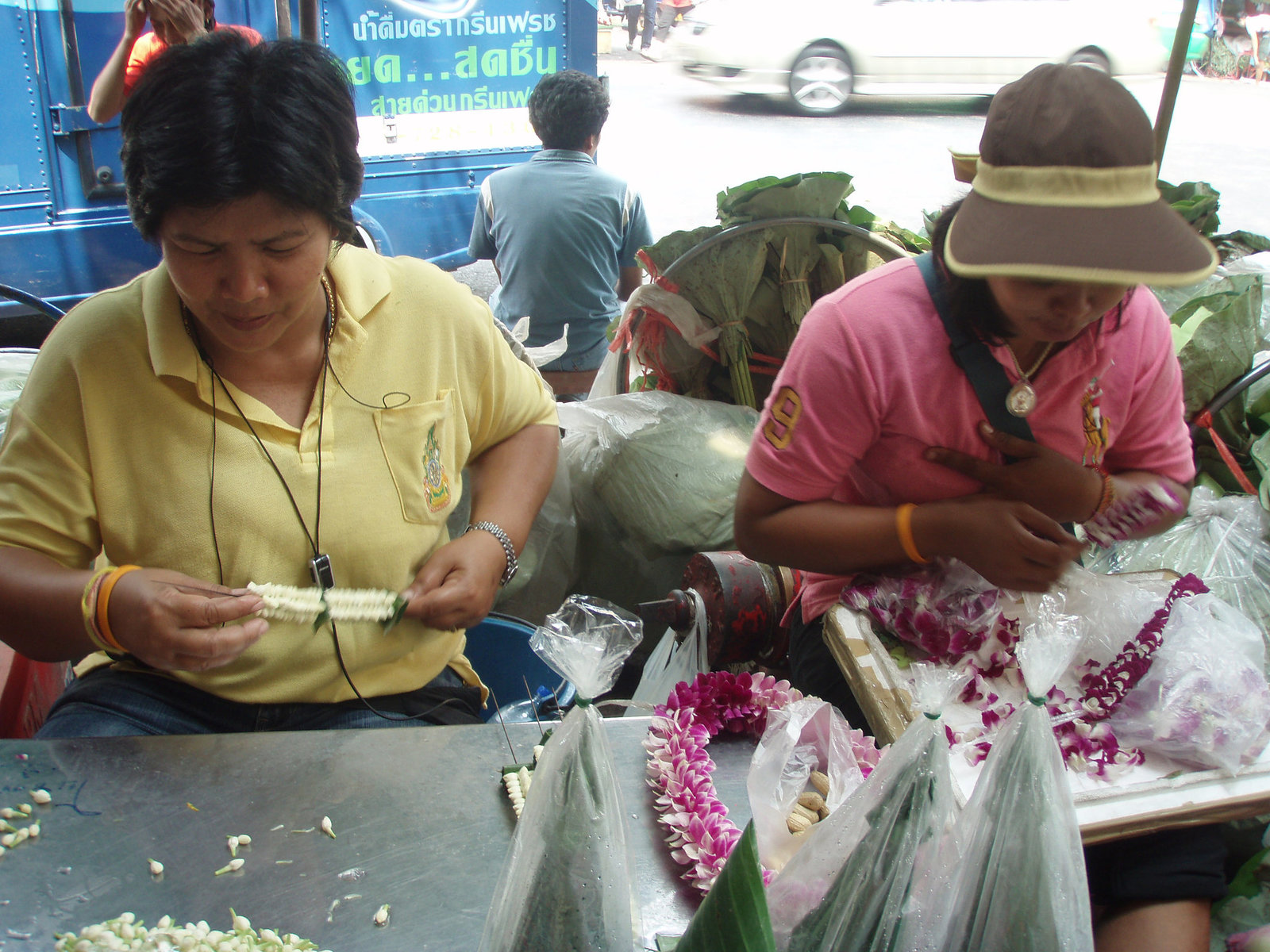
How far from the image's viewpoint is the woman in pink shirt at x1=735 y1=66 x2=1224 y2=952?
4.01ft

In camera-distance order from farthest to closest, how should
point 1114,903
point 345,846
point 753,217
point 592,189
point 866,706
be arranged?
point 592,189 → point 753,217 → point 866,706 → point 1114,903 → point 345,846

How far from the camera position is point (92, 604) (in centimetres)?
120

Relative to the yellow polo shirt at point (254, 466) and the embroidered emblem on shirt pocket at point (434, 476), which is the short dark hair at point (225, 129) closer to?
the yellow polo shirt at point (254, 466)

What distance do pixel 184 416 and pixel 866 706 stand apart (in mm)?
1078

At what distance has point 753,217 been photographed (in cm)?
274

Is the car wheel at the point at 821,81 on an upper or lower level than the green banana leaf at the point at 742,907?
upper

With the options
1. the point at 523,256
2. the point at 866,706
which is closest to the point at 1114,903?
the point at 866,706

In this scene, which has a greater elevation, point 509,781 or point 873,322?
point 873,322

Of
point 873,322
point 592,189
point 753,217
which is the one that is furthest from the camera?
point 592,189

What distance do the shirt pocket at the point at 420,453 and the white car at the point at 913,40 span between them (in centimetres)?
771

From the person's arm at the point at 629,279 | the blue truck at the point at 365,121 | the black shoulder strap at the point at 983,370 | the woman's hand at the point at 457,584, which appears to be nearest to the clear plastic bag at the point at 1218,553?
the black shoulder strap at the point at 983,370

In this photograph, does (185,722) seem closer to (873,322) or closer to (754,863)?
(754,863)

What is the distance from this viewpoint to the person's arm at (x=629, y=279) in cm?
416

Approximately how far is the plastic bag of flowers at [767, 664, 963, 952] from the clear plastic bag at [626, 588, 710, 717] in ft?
3.33
